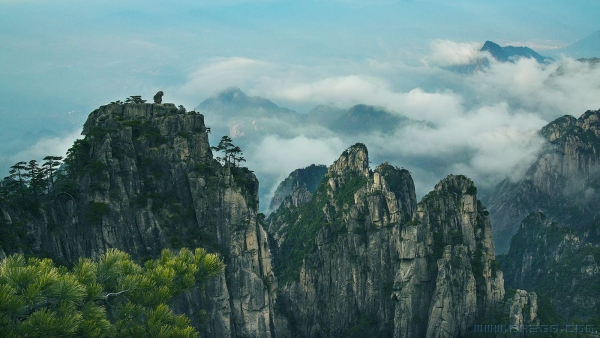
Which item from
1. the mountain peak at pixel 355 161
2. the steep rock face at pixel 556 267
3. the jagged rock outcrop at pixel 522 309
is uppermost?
the mountain peak at pixel 355 161

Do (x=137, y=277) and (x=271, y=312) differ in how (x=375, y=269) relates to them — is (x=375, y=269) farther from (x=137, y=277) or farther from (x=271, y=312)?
(x=137, y=277)

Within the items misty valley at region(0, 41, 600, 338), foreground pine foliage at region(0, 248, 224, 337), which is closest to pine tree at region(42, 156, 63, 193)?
misty valley at region(0, 41, 600, 338)

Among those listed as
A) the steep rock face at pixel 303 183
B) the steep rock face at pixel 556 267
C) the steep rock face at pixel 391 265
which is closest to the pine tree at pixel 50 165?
the steep rock face at pixel 391 265

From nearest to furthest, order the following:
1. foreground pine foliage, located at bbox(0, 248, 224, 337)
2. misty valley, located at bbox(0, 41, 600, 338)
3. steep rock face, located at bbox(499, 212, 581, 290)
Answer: foreground pine foliage, located at bbox(0, 248, 224, 337) → misty valley, located at bbox(0, 41, 600, 338) → steep rock face, located at bbox(499, 212, 581, 290)

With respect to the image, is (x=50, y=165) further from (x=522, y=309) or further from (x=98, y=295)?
(x=522, y=309)

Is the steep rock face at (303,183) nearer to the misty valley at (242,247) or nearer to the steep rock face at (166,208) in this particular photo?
the misty valley at (242,247)

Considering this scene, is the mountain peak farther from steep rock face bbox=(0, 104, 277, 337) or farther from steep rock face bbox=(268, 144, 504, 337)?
steep rock face bbox=(0, 104, 277, 337)
